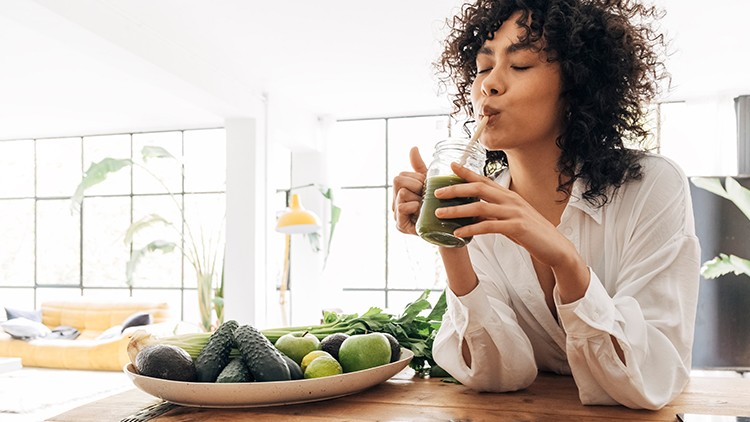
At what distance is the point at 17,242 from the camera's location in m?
10.3

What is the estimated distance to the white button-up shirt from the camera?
1.06 m

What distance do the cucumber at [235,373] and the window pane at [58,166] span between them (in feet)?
32.2

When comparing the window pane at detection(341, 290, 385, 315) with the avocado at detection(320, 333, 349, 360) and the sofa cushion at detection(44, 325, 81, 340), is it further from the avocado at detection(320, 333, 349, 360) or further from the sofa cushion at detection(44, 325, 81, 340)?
the avocado at detection(320, 333, 349, 360)

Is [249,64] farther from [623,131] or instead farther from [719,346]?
[623,131]

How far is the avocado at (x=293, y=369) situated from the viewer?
3.69ft

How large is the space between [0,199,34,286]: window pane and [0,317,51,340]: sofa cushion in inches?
84.5

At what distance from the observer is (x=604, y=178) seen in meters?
1.27

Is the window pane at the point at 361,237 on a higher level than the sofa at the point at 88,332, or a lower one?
higher

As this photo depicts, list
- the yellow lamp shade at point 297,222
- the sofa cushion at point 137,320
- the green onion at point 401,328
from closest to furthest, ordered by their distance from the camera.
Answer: the green onion at point 401,328 < the yellow lamp shade at point 297,222 < the sofa cushion at point 137,320

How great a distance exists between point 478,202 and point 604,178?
40 cm

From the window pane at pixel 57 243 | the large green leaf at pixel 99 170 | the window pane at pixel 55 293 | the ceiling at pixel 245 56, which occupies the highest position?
the ceiling at pixel 245 56

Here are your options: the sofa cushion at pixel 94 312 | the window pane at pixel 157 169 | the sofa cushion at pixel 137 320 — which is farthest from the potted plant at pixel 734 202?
the window pane at pixel 157 169

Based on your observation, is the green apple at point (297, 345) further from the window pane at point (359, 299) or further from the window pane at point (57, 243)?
the window pane at point (57, 243)

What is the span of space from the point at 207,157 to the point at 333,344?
8.69 m
